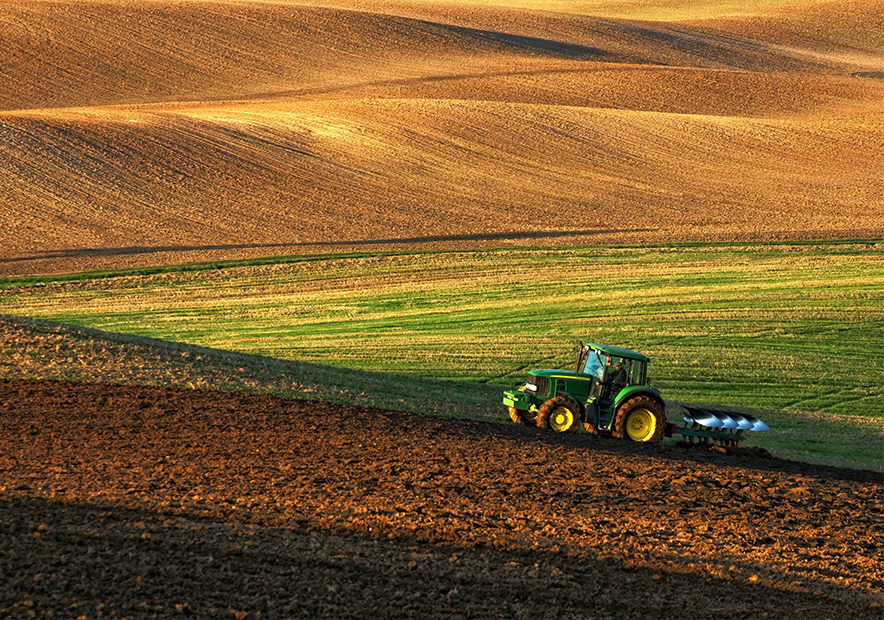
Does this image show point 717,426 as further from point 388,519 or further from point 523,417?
point 388,519

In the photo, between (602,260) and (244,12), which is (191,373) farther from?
(244,12)

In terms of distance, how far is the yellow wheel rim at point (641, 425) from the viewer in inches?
645

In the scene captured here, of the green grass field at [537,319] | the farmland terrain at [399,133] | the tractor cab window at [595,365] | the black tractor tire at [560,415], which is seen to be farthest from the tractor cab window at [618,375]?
the farmland terrain at [399,133]

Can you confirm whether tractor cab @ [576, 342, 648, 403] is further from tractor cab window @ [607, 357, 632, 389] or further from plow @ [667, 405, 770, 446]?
plow @ [667, 405, 770, 446]

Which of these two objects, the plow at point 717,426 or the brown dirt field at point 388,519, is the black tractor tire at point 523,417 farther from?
the plow at point 717,426

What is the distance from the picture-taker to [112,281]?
32.2m

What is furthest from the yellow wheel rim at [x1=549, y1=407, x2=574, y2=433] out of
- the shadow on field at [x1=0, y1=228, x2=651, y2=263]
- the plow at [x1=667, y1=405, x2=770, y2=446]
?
the shadow on field at [x1=0, y1=228, x2=651, y2=263]

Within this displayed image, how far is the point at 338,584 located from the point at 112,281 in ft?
80.7

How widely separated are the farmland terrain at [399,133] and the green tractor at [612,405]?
20.7 meters

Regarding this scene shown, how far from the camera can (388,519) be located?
11.6 m

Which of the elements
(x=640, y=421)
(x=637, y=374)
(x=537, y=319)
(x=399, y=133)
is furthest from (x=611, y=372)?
(x=399, y=133)

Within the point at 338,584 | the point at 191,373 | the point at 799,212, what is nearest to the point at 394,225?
the point at 799,212

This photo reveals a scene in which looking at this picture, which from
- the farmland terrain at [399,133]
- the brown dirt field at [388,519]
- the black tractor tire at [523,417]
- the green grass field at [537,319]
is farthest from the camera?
the farmland terrain at [399,133]

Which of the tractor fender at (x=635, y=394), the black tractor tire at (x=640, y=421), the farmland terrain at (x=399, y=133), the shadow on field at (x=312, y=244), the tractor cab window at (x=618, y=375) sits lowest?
the black tractor tire at (x=640, y=421)
